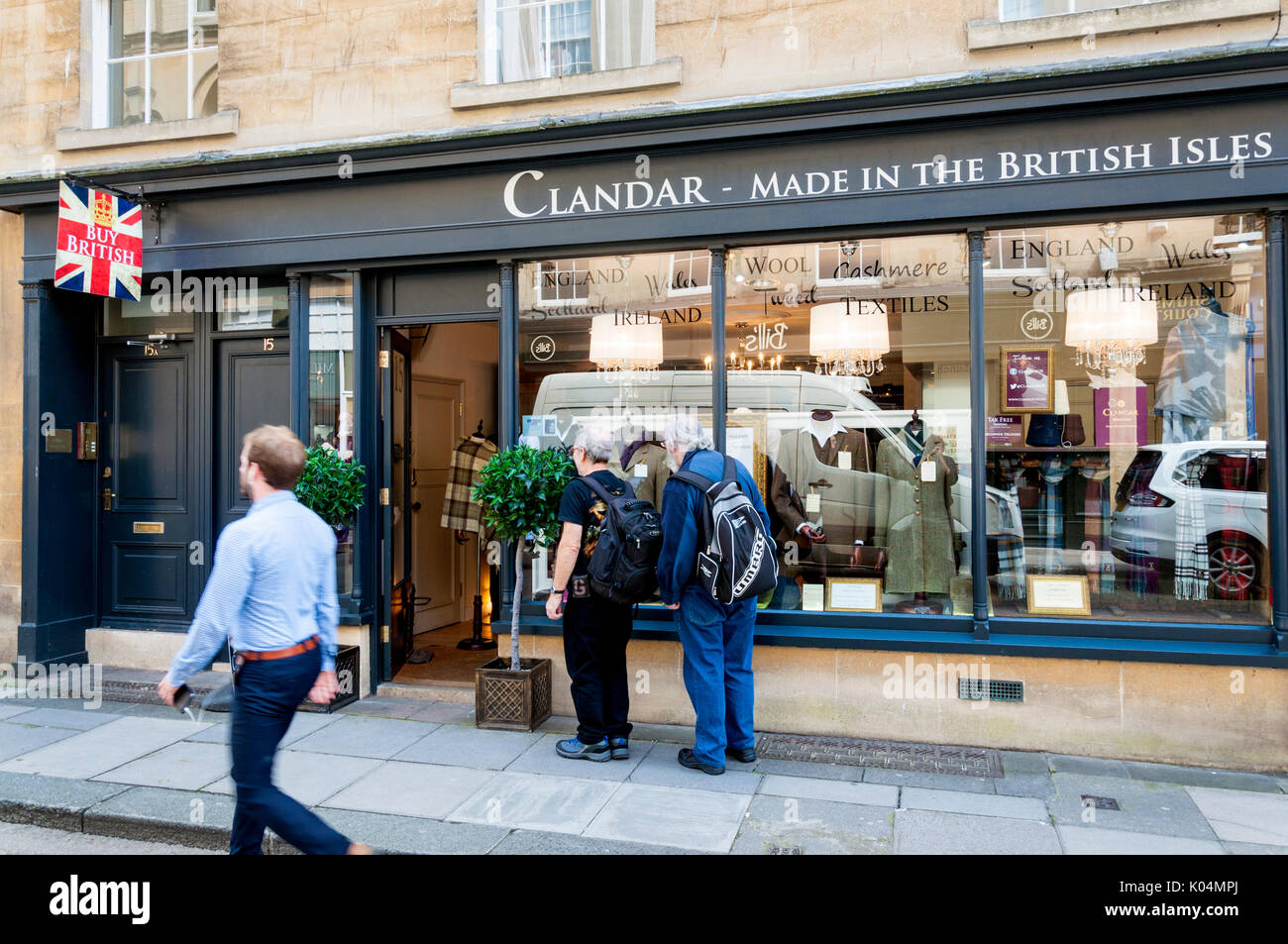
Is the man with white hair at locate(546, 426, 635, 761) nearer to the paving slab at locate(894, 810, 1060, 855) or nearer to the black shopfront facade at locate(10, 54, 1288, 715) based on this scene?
the black shopfront facade at locate(10, 54, 1288, 715)

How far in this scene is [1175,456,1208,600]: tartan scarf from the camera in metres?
5.91

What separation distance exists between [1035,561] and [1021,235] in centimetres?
219

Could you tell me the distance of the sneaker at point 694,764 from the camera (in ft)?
17.4

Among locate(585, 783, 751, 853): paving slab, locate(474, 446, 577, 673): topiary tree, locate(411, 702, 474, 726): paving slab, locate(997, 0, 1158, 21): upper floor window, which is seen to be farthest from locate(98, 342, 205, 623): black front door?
locate(997, 0, 1158, 21): upper floor window

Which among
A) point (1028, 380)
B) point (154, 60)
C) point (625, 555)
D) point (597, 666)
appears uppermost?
point (154, 60)

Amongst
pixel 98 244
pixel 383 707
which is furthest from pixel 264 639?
pixel 98 244

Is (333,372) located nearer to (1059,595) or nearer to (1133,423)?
(1059,595)

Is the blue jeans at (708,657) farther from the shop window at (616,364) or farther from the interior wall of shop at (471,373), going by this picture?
the interior wall of shop at (471,373)

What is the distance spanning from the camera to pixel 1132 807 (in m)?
4.78

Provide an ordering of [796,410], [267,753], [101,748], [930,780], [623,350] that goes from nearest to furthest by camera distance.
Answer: [267,753], [930,780], [101,748], [796,410], [623,350]

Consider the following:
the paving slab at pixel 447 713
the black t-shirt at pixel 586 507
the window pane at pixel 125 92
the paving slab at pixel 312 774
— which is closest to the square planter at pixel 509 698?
the paving slab at pixel 447 713

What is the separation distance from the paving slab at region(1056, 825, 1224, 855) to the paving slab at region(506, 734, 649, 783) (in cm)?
235

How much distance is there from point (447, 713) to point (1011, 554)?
414cm

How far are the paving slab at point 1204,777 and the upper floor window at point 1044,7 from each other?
188 inches
